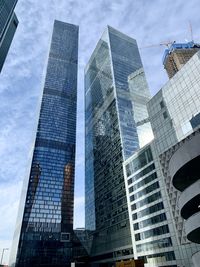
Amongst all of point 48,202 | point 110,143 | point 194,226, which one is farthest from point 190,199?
point 48,202

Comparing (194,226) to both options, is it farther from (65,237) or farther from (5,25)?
(65,237)

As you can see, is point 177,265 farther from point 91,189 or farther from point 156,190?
point 91,189

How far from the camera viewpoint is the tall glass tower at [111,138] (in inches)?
4433

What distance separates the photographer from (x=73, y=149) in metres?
191

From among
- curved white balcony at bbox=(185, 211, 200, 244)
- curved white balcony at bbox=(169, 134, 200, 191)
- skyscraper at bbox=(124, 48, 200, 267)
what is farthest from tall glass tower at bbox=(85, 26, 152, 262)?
curved white balcony at bbox=(169, 134, 200, 191)

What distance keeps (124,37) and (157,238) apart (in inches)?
6511

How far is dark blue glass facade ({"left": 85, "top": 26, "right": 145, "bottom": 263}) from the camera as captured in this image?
11181 cm

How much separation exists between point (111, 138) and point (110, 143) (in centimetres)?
291

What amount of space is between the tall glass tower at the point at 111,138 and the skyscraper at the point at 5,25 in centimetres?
6317

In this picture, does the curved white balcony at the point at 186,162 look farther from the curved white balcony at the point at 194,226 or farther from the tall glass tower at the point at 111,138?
the tall glass tower at the point at 111,138

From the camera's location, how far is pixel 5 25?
11956 centimetres

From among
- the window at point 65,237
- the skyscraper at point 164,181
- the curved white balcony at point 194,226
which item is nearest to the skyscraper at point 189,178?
the curved white balcony at point 194,226

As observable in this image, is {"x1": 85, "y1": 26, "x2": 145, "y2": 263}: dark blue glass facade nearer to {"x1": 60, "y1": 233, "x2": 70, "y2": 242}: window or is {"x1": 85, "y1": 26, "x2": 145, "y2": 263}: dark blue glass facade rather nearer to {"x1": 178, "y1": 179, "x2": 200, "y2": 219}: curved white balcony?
{"x1": 60, "y1": 233, "x2": 70, "y2": 242}: window

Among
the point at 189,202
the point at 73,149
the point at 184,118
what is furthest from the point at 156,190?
the point at 73,149
